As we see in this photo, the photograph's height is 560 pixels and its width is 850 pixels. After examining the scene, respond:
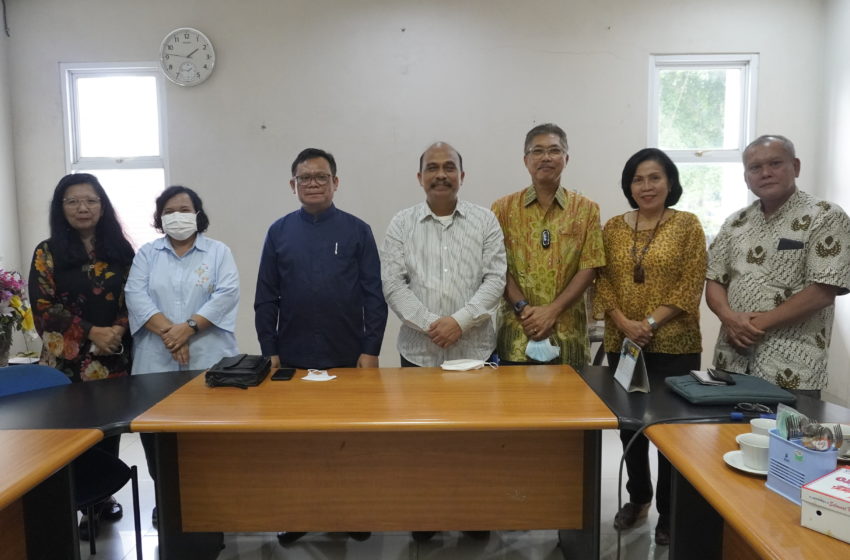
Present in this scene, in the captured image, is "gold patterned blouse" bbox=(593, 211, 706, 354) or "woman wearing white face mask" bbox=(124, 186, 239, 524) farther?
"woman wearing white face mask" bbox=(124, 186, 239, 524)

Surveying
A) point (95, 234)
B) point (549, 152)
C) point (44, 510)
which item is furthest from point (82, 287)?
point (549, 152)

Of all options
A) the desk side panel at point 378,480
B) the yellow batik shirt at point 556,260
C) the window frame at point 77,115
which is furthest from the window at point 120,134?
the yellow batik shirt at point 556,260

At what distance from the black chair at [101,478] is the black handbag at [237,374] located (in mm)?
438

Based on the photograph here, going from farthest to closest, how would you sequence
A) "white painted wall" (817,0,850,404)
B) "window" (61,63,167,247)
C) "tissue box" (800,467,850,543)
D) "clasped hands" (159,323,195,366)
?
"window" (61,63,167,247) → "white painted wall" (817,0,850,404) → "clasped hands" (159,323,195,366) → "tissue box" (800,467,850,543)

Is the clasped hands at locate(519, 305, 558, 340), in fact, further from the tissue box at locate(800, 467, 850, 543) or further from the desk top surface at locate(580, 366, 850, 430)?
the tissue box at locate(800, 467, 850, 543)

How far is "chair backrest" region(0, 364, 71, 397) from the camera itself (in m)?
1.86

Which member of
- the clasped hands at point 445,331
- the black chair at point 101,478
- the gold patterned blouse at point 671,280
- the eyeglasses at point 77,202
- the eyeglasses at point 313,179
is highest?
Answer: the eyeglasses at point 313,179

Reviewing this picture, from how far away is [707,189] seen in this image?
4.16 metres

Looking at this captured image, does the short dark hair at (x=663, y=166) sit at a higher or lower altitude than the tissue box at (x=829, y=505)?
higher

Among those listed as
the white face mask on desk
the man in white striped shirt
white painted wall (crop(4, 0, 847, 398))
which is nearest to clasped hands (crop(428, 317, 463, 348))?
the man in white striped shirt

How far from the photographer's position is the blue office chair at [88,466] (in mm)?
1840

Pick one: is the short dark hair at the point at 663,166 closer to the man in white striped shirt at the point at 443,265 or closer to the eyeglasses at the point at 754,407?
the man in white striped shirt at the point at 443,265

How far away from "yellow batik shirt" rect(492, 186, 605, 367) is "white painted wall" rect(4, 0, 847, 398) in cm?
168

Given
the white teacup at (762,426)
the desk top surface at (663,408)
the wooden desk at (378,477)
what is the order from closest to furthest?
the white teacup at (762,426) → the desk top surface at (663,408) → the wooden desk at (378,477)
